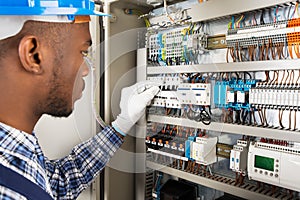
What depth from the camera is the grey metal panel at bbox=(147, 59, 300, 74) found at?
1082 millimetres

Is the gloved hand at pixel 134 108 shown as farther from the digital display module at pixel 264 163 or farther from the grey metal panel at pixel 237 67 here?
the digital display module at pixel 264 163

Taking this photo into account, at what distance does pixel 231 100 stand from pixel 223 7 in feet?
1.28

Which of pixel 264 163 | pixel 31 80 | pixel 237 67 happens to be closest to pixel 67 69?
pixel 31 80

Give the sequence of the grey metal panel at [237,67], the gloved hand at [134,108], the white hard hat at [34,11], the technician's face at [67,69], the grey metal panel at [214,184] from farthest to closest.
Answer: the gloved hand at [134,108] → the grey metal panel at [214,184] → the grey metal panel at [237,67] → the technician's face at [67,69] → the white hard hat at [34,11]

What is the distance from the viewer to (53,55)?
637 mm

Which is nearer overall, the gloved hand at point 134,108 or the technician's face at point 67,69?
the technician's face at point 67,69

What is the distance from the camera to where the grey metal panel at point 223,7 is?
1.13 metres

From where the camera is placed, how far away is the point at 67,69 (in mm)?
670

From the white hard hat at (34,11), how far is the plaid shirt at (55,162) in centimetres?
20

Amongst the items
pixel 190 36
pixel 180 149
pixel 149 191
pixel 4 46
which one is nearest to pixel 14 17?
pixel 4 46

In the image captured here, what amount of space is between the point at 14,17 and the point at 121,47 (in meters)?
1.16

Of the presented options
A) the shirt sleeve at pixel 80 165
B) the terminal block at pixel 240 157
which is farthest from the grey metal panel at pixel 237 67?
the shirt sleeve at pixel 80 165

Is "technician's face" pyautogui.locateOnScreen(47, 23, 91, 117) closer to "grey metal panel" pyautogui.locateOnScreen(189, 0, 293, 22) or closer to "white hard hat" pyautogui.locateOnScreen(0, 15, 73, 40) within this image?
"white hard hat" pyautogui.locateOnScreen(0, 15, 73, 40)

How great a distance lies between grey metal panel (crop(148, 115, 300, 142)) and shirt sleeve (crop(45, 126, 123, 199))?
277 mm
